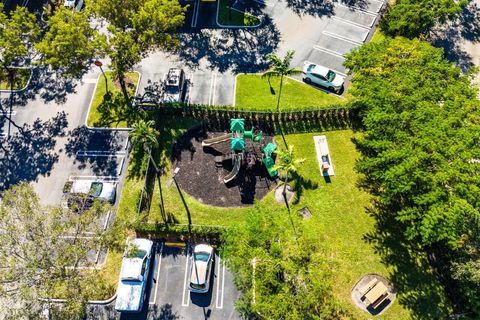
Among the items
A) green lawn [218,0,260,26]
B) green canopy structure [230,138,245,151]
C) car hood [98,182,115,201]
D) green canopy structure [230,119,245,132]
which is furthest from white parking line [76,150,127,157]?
green lawn [218,0,260,26]

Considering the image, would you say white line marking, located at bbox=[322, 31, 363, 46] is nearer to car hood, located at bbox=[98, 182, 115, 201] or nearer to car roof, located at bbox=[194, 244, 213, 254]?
car roof, located at bbox=[194, 244, 213, 254]

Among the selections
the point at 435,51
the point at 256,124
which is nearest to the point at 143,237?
the point at 256,124

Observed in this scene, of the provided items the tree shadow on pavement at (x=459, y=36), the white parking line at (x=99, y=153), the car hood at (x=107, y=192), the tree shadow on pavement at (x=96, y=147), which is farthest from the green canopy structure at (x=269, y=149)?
the tree shadow on pavement at (x=459, y=36)

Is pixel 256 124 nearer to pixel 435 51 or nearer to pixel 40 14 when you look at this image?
pixel 435 51

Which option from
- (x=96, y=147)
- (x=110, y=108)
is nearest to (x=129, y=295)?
(x=96, y=147)

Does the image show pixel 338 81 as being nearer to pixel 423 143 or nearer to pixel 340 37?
pixel 340 37

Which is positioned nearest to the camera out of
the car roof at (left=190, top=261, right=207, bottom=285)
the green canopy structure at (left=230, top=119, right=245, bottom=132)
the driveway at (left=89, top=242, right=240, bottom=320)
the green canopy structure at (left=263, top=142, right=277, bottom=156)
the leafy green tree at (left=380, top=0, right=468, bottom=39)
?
the car roof at (left=190, top=261, right=207, bottom=285)
